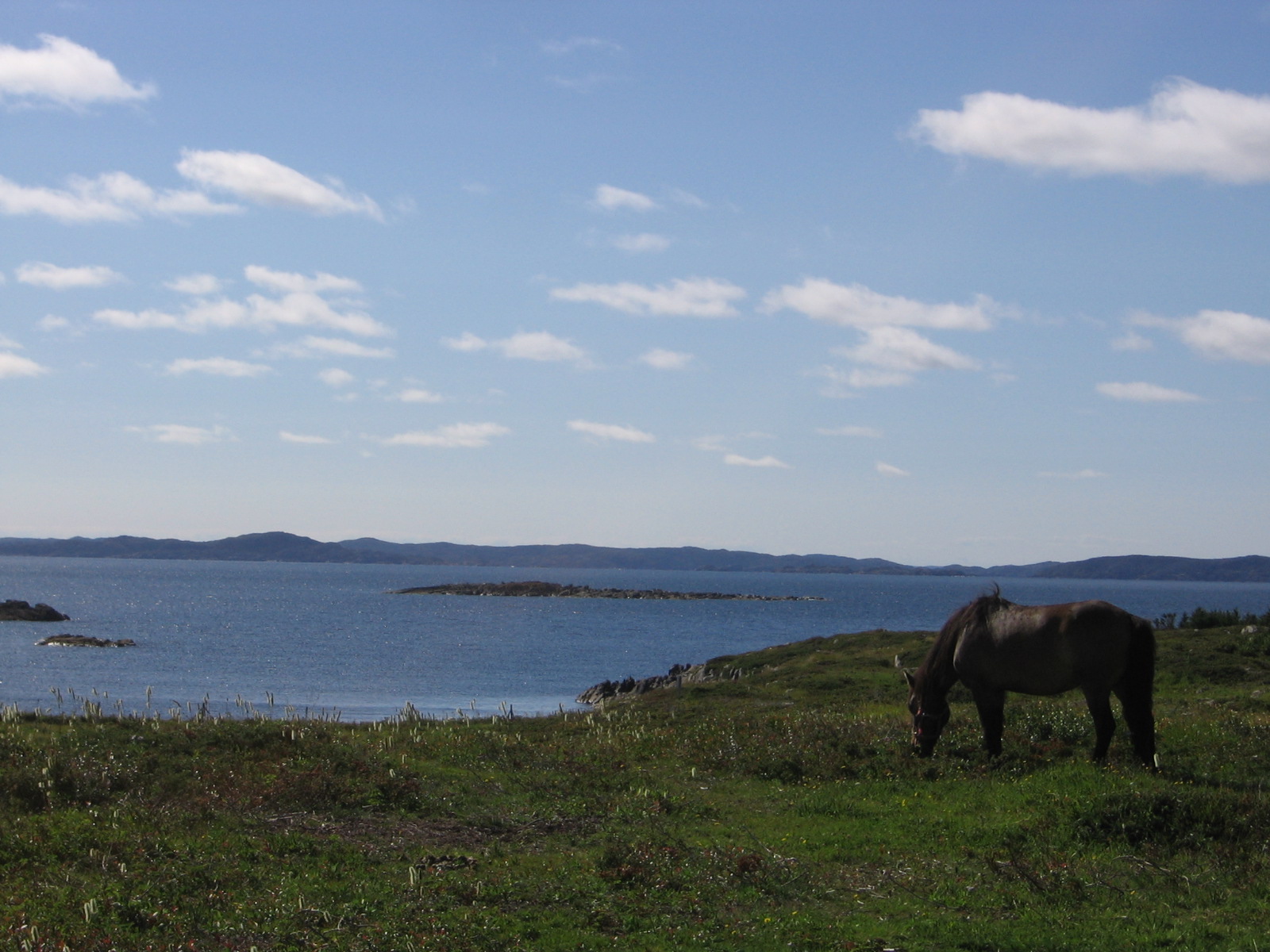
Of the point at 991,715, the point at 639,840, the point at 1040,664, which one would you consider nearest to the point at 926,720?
the point at 991,715

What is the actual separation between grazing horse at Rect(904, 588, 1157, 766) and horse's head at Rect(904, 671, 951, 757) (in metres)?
0.01

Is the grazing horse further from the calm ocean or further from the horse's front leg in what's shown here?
the calm ocean

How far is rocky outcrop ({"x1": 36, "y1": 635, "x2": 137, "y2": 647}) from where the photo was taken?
85.4 m

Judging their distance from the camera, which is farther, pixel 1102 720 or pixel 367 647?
pixel 367 647

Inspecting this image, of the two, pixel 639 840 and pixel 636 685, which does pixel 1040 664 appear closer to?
pixel 639 840

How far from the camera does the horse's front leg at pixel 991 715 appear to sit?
61.0 ft

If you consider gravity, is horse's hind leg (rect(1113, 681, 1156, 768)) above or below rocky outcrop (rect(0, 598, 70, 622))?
above

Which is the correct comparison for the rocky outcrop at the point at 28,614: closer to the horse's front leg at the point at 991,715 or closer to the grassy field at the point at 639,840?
the grassy field at the point at 639,840

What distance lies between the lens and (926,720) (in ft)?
63.7

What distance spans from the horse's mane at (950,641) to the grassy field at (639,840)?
1355 mm

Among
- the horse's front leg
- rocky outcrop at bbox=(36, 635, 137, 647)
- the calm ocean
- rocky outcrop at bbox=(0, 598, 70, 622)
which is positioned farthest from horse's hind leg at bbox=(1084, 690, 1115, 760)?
rocky outcrop at bbox=(0, 598, 70, 622)

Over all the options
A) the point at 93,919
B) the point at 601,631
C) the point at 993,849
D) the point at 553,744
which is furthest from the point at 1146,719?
the point at 601,631

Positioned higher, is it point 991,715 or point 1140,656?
point 1140,656

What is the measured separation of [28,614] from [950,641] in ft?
395
